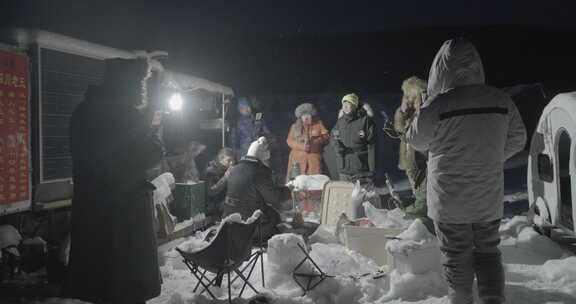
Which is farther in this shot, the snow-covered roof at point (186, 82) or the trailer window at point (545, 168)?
the snow-covered roof at point (186, 82)

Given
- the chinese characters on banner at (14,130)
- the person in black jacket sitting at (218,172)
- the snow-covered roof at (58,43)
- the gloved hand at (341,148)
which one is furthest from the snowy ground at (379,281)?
the gloved hand at (341,148)

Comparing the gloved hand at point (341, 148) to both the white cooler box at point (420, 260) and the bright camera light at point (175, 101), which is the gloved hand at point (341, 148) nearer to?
the bright camera light at point (175, 101)

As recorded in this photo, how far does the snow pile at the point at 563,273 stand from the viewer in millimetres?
3595

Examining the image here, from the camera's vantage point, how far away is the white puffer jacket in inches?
105

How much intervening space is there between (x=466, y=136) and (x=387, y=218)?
6.90ft

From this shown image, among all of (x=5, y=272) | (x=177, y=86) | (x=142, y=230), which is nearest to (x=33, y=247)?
(x=5, y=272)

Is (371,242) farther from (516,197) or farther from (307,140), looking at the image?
(516,197)

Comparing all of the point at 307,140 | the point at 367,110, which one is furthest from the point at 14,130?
the point at 367,110

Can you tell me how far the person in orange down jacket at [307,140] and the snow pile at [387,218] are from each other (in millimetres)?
3649

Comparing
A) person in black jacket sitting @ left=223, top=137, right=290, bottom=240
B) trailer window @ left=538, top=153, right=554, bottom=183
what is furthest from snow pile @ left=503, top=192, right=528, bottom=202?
person in black jacket sitting @ left=223, top=137, right=290, bottom=240

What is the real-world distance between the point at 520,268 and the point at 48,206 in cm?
533

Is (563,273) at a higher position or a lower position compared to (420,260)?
lower

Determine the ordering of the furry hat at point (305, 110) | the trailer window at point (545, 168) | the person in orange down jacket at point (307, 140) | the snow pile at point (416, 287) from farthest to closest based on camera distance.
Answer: the furry hat at point (305, 110)
the person in orange down jacket at point (307, 140)
the trailer window at point (545, 168)
the snow pile at point (416, 287)

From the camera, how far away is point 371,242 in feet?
15.0
